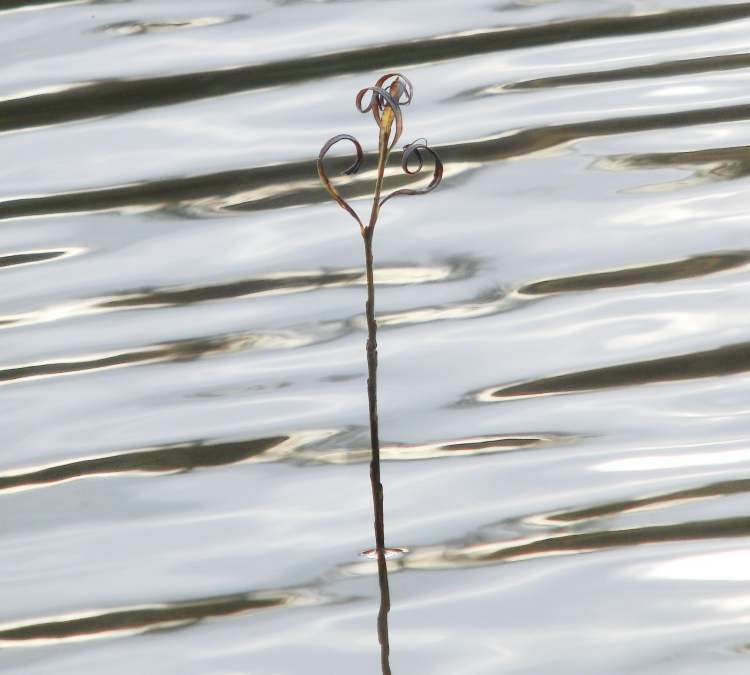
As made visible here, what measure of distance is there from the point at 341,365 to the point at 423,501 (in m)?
0.24

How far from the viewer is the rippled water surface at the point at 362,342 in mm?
994

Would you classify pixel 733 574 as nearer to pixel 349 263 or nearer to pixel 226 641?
pixel 226 641

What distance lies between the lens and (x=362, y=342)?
1324mm

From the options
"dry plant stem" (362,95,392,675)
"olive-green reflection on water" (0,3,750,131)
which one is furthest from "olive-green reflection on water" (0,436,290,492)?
"olive-green reflection on water" (0,3,750,131)

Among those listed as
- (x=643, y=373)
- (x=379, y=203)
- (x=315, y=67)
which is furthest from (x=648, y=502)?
(x=315, y=67)

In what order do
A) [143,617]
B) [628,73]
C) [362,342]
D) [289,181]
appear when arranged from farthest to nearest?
[628,73]
[289,181]
[362,342]
[143,617]

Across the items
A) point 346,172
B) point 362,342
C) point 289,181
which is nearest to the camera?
point 346,172

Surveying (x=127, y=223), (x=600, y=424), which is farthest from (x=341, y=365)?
(x=127, y=223)

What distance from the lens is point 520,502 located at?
109 centimetres

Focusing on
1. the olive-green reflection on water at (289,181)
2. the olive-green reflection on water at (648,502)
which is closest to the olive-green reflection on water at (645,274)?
the olive-green reflection on water at (289,181)

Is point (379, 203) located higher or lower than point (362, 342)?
higher

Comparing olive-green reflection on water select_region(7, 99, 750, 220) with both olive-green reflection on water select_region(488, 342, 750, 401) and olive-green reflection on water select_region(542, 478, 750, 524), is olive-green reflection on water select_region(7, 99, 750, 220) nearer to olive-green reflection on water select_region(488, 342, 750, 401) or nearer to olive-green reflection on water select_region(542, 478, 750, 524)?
olive-green reflection on water select_region(488, 342, 750, 401)

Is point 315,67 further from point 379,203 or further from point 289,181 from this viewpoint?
point 379,203

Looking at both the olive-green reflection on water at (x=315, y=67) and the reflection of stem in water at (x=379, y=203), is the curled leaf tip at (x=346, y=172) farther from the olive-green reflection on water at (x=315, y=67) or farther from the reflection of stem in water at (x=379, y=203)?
the olive-green reflection on water at (x=315, y=67)
